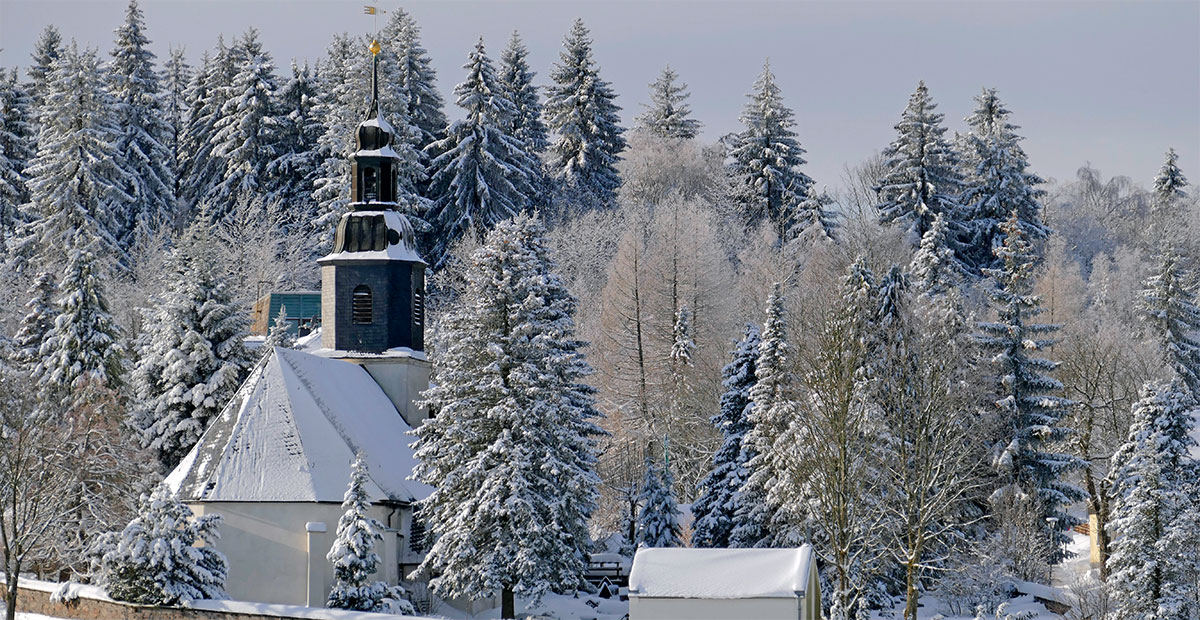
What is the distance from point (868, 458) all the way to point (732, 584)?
27.9 feet

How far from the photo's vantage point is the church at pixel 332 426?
1293 inches

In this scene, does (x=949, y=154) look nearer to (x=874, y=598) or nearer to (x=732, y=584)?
(x=874, y=598)

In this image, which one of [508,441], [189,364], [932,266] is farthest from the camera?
[932,266]

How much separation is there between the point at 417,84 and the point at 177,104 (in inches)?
814

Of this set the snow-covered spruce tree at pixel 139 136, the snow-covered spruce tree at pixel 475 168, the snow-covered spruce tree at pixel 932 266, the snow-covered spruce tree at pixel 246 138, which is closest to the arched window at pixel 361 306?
the snow-covered spruce tree at pixel 932 266

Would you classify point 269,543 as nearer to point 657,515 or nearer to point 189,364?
point 189,364

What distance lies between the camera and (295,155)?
73.2 meters

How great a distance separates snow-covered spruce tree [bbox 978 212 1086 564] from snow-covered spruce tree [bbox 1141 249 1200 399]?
69.0 feet

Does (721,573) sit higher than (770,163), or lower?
lower

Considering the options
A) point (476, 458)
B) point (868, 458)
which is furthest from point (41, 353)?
point (868, 458)

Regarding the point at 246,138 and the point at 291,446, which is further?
the point at 246,138

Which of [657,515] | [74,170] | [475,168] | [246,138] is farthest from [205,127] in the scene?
[657,515]

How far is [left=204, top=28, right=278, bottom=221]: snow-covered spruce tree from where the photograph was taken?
72062 millimetres

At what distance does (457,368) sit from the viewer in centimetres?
3441
